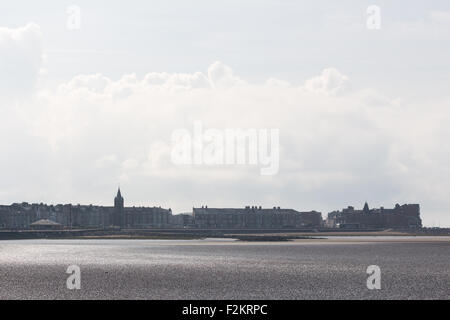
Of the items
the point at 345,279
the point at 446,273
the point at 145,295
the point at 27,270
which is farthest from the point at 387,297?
the point at 27,270

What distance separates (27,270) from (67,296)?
30334 mm

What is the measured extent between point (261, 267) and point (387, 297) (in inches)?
1324

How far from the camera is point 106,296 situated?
57.4m
